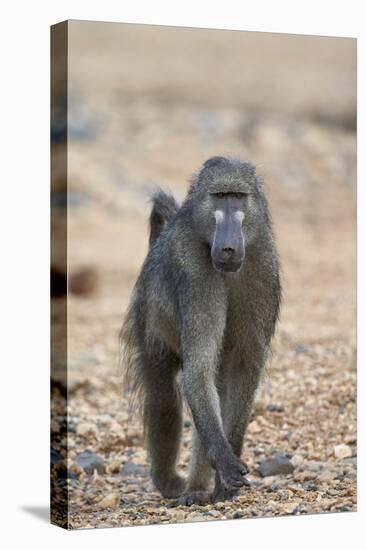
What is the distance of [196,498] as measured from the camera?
6766mm

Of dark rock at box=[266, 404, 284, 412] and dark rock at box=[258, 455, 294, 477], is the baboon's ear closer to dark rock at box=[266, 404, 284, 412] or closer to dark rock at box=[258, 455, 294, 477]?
dark rock at box=[258, 455, 294, 477]

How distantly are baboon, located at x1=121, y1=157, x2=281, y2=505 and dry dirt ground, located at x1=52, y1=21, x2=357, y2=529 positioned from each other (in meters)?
0.57

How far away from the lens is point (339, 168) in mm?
16609

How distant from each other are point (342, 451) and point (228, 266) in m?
2.52

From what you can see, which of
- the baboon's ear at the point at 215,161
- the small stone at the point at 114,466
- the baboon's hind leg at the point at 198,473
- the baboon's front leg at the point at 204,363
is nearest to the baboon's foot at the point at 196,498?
the baboon's hind leg at the point at 198,473

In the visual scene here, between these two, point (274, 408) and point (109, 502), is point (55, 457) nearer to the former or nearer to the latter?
point (109, 502)

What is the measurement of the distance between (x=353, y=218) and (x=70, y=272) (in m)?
4.38

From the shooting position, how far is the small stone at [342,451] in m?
7.95

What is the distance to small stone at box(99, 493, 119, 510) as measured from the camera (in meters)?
6.90

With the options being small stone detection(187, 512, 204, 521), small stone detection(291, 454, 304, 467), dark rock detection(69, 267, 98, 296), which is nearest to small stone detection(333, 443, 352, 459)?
small stone detection(291, 454, 304, 467)

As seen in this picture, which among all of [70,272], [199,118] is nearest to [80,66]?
[199,118]

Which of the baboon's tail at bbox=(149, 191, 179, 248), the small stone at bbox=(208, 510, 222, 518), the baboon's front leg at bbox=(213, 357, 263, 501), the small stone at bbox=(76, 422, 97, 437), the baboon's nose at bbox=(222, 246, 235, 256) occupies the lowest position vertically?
A: the small stone at bbox=(208, 510, 222, 518)

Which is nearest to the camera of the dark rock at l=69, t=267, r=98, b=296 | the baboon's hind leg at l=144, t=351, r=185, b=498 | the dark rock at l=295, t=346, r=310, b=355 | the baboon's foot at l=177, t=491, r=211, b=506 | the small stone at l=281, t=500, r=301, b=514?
the baboon's foot at l=177, t=491, r=211, b=506

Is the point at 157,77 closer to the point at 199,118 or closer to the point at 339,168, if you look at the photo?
the point at 199,118
